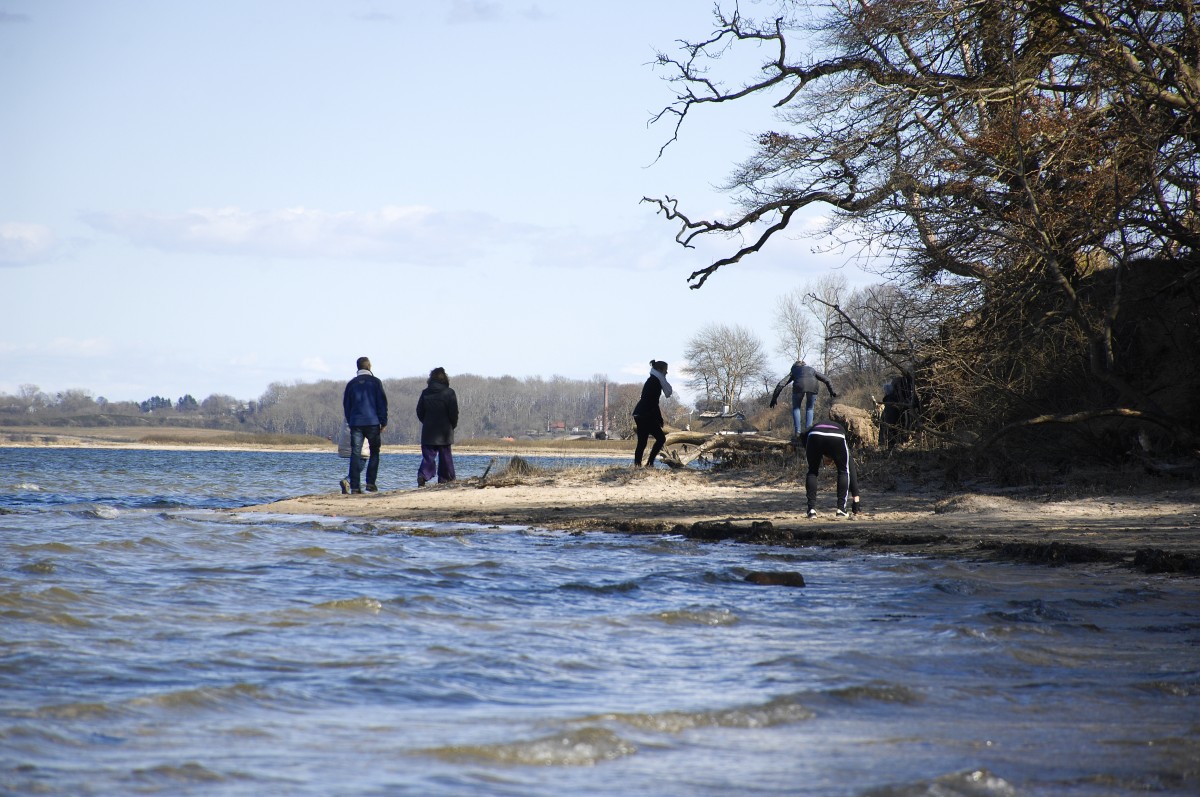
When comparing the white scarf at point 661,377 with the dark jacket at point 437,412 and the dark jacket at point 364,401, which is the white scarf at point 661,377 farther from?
the dark jacket at point 364,401

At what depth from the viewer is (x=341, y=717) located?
497 cm

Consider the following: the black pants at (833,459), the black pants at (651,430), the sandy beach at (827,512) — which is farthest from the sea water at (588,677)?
the black pants at (651,430)

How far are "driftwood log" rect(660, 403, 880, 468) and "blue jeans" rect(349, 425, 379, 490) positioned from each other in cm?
547

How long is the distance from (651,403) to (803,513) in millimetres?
4403

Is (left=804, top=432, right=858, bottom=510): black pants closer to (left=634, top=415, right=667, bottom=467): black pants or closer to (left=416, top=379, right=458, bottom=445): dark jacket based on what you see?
(left=634, top=415, right=667, bottom=467): black pants

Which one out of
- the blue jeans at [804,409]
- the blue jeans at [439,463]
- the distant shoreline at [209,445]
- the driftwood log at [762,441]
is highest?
the blue jeans at [804,409]

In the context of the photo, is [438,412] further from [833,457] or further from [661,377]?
[833,457]

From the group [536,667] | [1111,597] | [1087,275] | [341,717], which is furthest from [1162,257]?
[341,717]

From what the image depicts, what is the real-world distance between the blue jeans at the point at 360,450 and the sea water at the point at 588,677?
6.98 m

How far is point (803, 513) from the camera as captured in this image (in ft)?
50.0

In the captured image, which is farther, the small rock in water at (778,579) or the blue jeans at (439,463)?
the blue jeans at (439,463)

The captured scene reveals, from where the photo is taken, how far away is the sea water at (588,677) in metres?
4.07

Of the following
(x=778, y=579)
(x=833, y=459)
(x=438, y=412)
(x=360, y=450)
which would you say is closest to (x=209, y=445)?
(x=360, y=450)

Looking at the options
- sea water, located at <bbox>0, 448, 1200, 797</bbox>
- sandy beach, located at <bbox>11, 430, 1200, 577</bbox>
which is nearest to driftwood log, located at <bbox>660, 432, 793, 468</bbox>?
sandy beach, located at <bbox>11, 430, 1200, 577</bbox>
